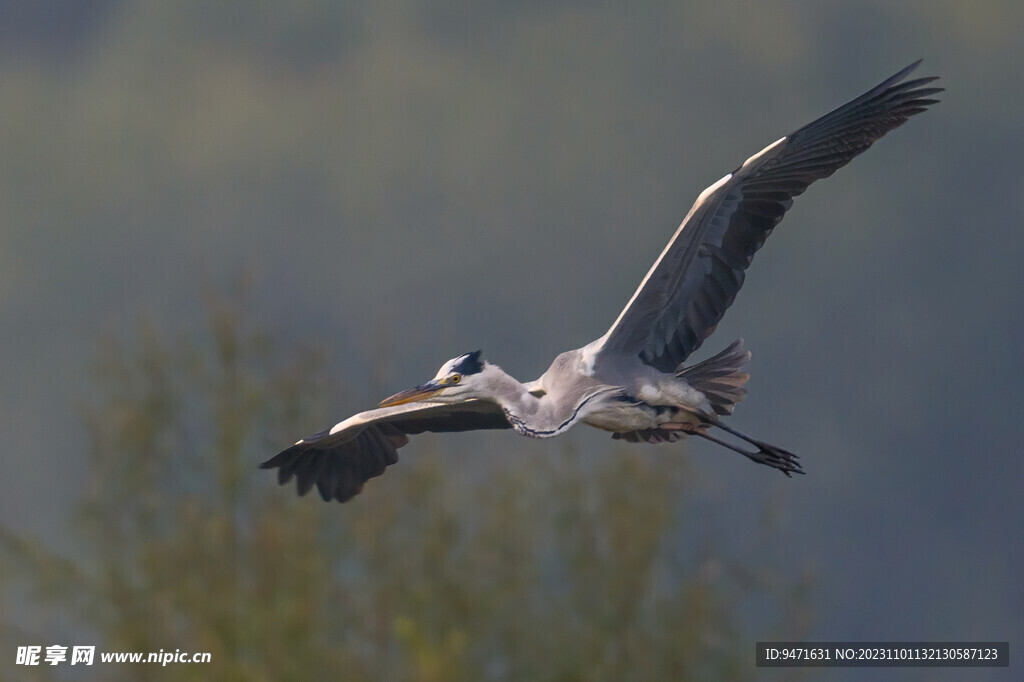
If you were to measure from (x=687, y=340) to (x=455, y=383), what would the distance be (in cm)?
137

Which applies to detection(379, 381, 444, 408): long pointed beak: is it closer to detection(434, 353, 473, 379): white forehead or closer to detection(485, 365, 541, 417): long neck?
detection(434, 353, 473, 379): white forehead

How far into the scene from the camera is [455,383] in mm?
9875

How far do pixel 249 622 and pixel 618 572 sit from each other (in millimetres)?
2802

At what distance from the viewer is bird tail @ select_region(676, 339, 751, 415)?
10.1 metres

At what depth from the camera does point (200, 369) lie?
14.2 metres

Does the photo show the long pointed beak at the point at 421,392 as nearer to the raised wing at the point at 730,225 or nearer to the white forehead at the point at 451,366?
the white forehead at the point at 451,366

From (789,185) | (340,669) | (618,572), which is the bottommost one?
(340,669)

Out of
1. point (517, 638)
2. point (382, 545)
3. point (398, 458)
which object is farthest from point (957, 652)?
point (398, 458)

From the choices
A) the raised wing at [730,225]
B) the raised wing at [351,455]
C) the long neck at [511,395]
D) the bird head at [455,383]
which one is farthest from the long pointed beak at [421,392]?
the raised wing at [730,225]

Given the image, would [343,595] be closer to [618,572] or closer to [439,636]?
[439,636]

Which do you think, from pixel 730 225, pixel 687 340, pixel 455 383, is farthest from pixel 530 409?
pixel 730 225

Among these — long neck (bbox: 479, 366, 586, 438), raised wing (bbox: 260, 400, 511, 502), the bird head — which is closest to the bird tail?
long neck (bbox: 479, 366, 586, 438)

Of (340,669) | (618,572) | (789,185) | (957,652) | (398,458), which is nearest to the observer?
(789,185)

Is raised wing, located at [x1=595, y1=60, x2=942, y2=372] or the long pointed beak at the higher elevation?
raised wing, located at [x1=595, y1=60, x2=942, y2=372]
